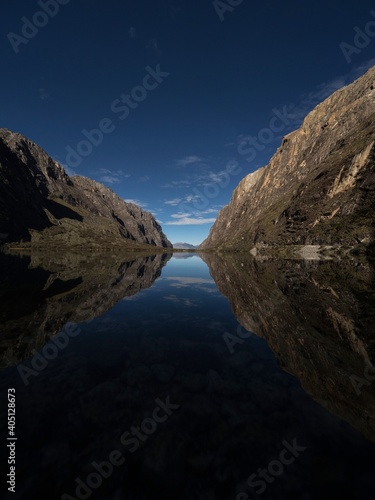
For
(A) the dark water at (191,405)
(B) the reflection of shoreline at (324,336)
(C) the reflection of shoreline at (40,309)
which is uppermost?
(C) the reflection of shoreline at (40,309)

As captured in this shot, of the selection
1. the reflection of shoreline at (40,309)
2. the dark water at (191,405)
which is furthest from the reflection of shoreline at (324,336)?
the reflection of shoreline at (40,309)

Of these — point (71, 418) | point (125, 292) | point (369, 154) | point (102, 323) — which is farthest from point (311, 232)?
point (71, 418)

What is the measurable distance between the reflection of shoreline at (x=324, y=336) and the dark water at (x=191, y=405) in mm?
106

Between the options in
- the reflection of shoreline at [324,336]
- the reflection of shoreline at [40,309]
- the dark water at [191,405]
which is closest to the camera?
the dark water at [191,405]

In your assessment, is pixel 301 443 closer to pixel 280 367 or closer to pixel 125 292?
pixel 280 367

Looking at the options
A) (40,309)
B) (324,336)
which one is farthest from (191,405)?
(40,309)

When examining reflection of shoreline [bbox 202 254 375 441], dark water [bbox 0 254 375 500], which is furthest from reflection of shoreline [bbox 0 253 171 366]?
reflection of shoreline [bbox 202 254 375 441]

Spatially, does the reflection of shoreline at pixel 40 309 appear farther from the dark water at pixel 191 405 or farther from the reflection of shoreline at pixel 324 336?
the reflection of shoreline at pixel 324 336

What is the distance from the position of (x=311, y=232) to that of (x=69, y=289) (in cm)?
15032

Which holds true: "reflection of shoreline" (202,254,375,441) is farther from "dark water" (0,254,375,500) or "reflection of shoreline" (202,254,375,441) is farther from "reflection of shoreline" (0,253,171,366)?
"reflection of shoreline" (0,253,171,366)

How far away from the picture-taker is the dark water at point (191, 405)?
712 centimetres

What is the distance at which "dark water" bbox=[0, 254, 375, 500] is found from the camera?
7.12m

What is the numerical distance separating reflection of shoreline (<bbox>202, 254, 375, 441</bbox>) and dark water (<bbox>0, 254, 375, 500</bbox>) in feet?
0.35

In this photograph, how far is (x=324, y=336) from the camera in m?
18.6
